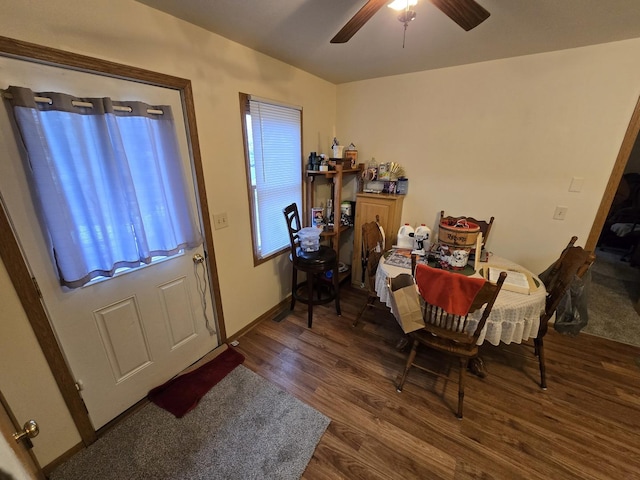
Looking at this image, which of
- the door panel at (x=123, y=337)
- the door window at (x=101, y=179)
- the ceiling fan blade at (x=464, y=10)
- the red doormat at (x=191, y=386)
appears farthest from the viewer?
the red doormat at (x=191, y=386)

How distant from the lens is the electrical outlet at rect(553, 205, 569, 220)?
84.2 inches

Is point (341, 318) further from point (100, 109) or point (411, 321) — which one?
point (100, 109)

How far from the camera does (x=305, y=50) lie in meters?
1.95

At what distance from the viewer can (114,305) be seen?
1461 millimetres

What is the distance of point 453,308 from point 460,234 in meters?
0.64

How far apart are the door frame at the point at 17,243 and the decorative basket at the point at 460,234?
1.79m

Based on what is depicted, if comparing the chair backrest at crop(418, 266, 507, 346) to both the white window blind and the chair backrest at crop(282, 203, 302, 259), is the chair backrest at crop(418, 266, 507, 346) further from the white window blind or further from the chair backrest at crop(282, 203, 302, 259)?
the white window blind

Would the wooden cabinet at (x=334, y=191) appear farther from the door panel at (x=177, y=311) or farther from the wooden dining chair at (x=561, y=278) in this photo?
the wooden dining chair at (x=561, y=278)

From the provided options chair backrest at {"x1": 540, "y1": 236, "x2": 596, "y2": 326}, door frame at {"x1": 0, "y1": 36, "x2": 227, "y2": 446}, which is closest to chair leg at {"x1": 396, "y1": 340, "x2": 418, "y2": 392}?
chair backrest at {"x1": 540, "y1": 236, "x2": 596, "y2": 326}

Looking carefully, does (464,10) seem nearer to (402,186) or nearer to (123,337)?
(402,186)

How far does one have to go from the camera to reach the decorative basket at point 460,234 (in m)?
1.78

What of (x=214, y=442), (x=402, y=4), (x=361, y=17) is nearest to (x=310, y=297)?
(x=214, y=442)

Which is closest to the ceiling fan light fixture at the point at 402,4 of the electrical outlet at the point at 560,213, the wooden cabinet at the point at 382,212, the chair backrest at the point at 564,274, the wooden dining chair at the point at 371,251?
the wooden dining chair at the point at 371,251

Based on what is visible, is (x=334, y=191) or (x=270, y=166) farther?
(x=334, y=191)
